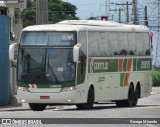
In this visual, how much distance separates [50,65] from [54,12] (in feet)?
250

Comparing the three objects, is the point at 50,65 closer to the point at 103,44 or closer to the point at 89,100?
the point at 89,100

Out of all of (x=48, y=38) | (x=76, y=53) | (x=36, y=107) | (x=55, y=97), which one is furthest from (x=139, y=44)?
(x=55, y=97)

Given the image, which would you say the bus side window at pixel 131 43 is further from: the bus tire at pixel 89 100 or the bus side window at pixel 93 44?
the bus tire at pixel 89 100

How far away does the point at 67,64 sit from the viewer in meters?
29.1

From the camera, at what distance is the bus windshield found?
95.5 ft

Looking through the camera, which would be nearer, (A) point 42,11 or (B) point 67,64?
(B) point 67,64

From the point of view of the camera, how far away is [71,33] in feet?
96.9

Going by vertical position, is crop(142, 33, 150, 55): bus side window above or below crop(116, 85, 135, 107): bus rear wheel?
above

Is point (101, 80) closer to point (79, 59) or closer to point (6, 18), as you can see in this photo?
point (79, 59)

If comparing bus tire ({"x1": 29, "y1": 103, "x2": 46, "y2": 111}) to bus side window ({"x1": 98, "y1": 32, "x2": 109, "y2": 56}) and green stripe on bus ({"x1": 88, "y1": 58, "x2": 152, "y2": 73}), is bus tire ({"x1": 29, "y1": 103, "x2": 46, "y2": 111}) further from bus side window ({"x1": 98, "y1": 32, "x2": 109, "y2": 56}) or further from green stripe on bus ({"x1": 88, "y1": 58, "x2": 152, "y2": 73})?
bus side window ({"x1": 98, "y1": 32, "x2": 109, "y2": 56})

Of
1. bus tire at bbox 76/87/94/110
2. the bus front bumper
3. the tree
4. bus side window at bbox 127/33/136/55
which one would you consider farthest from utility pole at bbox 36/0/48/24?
the tree

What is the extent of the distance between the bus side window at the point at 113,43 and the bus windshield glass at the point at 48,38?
321 cm

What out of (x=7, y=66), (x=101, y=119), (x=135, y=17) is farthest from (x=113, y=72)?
(x=135, y=17)

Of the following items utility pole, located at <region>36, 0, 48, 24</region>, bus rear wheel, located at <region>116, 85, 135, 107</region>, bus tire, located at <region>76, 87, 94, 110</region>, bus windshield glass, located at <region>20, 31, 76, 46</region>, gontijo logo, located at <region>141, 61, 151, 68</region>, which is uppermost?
utility pole, located at <region>36, 0, 48, 24</region>
